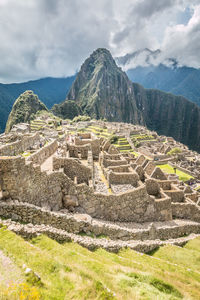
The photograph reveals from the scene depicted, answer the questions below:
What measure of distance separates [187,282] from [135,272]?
322cm

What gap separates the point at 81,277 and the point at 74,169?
961cm

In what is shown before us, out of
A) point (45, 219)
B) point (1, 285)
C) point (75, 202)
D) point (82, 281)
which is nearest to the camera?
point (1, 285)

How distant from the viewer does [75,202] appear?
40.6 ft

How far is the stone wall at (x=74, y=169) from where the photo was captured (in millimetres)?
14586

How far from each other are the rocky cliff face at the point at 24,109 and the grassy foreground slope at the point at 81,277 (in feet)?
456

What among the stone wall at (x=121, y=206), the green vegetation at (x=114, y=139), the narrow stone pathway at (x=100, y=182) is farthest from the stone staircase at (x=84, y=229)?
the green vegetation at (x=114, y=139)

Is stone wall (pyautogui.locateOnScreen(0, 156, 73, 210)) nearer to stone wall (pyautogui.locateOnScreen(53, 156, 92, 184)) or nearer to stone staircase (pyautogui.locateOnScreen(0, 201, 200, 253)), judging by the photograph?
stone staircase (pyautogui.locateOnScreen(0, 201, 200, 253))

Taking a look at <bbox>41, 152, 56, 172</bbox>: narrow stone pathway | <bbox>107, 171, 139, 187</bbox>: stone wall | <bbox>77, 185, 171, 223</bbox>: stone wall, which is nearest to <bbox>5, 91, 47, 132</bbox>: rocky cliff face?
<bbox>41, 152, 56, 172</bbox>: narrow stone pathway

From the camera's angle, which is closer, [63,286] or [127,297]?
[63,286]

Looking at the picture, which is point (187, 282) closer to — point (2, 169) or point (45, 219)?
point (45, 219)

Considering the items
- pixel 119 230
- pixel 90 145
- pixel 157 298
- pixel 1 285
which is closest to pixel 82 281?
pixel 1 285

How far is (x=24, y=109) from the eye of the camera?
148000mm

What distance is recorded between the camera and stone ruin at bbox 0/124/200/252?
8.82 meters

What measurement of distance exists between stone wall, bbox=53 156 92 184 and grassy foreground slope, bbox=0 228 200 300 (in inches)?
271
